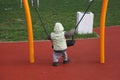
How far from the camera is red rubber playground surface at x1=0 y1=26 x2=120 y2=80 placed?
23.8 feet

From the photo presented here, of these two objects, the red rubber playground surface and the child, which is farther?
the child

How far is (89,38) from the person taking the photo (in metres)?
10.2

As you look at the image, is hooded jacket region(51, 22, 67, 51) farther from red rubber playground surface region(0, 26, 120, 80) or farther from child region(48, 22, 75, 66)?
red rubber playground surface region(0, 26, 120, 80)

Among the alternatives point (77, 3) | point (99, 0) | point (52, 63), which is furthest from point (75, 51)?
point (99, 0)

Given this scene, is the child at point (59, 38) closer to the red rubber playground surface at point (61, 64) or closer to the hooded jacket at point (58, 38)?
the hooded jacket at point (58, 38)

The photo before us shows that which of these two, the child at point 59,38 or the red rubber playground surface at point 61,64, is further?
the child at point 59,38

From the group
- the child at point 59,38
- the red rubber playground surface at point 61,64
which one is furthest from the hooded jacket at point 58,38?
the red rubber playground surface at point 61,64

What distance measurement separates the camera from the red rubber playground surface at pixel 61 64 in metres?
7.24

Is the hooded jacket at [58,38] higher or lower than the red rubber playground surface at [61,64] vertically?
higher

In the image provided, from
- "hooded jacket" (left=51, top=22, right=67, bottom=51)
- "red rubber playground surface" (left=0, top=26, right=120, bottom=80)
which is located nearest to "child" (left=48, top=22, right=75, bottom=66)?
"hooded jacket" (left=51, top=22, right=67, bottom=51)

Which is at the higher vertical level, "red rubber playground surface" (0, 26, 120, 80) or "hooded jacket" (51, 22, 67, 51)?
"hooded jacket" (51, 22, 67, 51)

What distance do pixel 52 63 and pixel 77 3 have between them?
9384mm

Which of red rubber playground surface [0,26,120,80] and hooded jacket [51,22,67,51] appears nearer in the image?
red rubber playground surface [0,26,120,80]

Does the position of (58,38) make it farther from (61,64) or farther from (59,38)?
(61,64)
